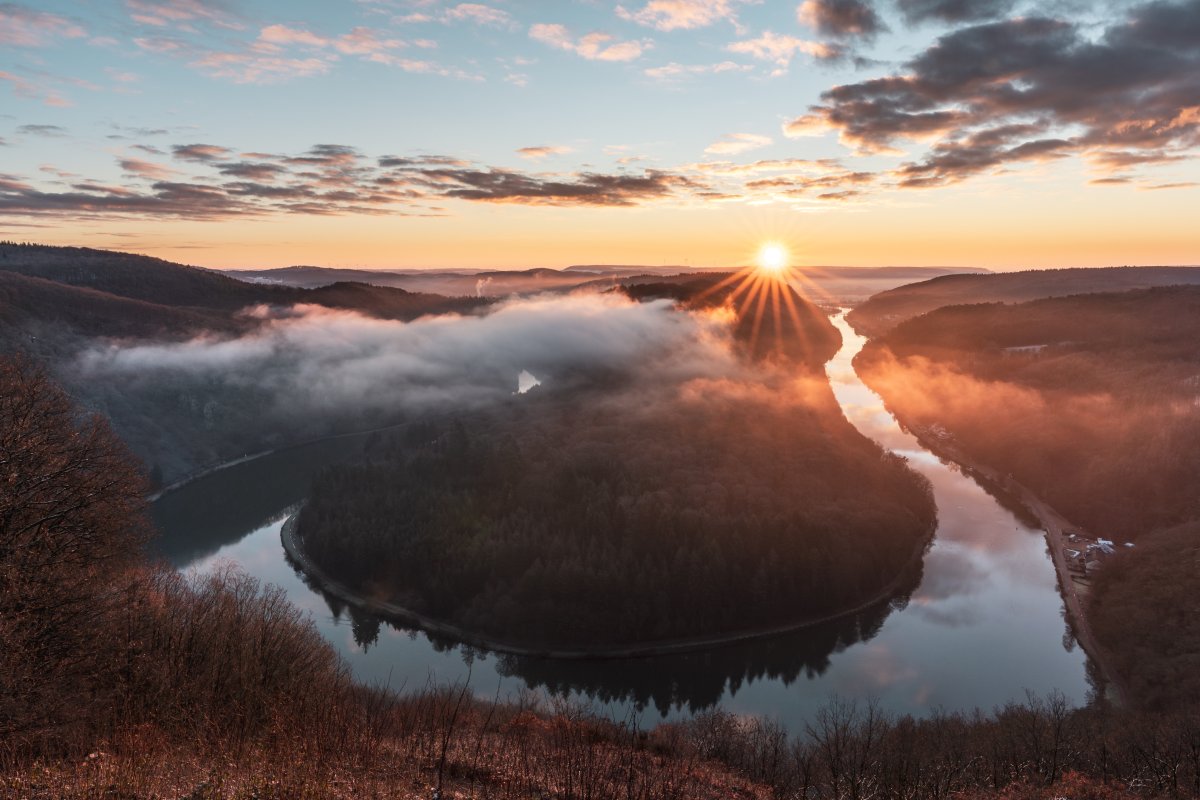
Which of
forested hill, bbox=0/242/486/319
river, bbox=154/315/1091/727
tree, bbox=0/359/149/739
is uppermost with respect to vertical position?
forested hill, bbox=0/242/486/319

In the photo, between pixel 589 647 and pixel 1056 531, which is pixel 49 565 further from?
pixel 1056 531

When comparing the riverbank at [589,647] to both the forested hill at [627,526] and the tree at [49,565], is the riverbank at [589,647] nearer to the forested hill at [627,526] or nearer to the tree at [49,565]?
the forested hill at [627,526]

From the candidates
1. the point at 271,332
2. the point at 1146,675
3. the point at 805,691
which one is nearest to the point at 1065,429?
the point at 1146,675

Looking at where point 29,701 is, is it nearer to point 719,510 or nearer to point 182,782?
point 182,782

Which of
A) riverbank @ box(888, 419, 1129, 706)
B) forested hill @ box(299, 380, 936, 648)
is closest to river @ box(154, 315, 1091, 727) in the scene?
riverbank @ box(888, 419, 1129, 706)

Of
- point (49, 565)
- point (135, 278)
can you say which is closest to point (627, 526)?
point (49, 565)

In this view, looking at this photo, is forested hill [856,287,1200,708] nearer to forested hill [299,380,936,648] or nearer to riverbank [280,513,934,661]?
riverbank [280,513,934,661]
